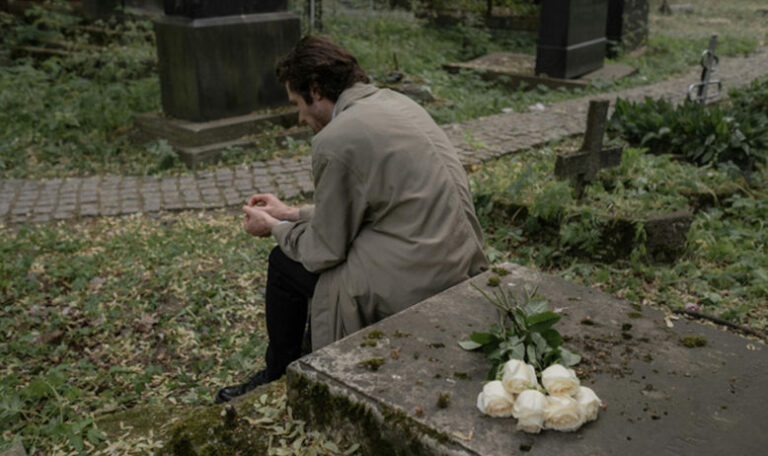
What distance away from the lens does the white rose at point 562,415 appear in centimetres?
183

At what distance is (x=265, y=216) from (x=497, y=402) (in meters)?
1.60

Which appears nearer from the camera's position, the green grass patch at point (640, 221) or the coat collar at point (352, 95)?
the coat collar at point (352, 95)

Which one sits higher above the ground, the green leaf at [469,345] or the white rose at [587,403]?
the white rose at [587,403]

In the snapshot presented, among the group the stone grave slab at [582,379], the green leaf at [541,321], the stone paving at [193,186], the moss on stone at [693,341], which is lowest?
the stone paving at [193,186]

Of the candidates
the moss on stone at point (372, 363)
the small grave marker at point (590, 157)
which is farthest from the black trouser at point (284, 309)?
the small grave marker at point (590, 157)

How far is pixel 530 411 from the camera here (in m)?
1.81

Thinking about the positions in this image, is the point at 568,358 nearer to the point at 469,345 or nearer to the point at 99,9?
the point at 469,345

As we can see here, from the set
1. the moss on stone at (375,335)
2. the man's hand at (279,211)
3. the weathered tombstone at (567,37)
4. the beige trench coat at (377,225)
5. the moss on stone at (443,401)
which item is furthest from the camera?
the weathered tombstone at (567,37)

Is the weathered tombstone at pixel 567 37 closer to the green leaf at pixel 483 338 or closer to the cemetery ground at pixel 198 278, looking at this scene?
the cemetery ground at pixel 198 278

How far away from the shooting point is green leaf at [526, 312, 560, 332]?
7.06 feet

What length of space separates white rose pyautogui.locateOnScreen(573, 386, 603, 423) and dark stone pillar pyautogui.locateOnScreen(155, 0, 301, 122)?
5.90m

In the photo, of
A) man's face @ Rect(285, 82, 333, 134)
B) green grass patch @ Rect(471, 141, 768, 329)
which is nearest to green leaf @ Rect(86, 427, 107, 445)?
man's face @ Rect(285, 82, 333, 134)

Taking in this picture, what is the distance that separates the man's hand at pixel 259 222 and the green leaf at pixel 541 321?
1.34 m

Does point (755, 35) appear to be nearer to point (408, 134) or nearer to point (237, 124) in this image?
point (237, 124)
